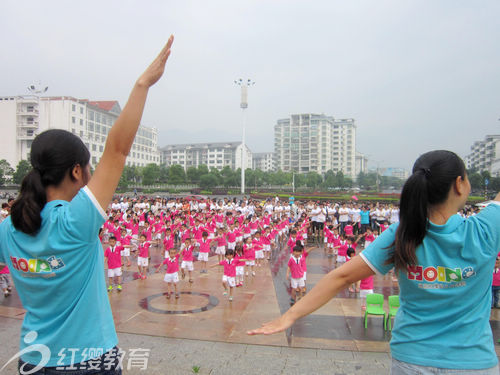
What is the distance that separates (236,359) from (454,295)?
12.8 ft

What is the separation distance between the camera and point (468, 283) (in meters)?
1.55

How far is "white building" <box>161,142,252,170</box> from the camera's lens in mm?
113750

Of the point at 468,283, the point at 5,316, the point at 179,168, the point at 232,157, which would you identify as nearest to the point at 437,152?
the point at 468,283

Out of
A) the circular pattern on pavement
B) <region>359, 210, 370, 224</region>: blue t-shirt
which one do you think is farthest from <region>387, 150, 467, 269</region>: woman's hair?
<region>359, 210, 370, 224</region>: blue t-shirt

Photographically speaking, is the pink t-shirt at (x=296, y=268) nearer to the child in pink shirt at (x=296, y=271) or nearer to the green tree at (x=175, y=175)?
the child in pink shirt at (x=296, y=271)

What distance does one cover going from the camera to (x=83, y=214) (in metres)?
1.41

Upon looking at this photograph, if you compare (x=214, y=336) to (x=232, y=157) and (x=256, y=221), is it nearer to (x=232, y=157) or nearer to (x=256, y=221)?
(x=256, y=221)

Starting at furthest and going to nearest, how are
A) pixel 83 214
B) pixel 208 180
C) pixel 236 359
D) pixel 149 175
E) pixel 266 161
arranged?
pixel 266 161
pixel 208 180
pixel 149 175
pixel 236 359
pixel 83 214

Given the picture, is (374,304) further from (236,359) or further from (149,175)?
(149,175)

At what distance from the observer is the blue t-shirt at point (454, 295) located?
1.52m

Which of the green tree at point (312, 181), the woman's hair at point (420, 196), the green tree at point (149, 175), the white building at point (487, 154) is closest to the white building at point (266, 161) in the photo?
the green tree at point (312, 181)

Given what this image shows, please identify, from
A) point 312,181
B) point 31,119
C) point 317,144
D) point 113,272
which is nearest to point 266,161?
point 317,144

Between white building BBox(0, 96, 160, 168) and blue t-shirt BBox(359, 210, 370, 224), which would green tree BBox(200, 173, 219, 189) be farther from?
blue t-shirt BBox(359, 210, 370, 224)

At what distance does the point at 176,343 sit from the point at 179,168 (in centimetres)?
5821
